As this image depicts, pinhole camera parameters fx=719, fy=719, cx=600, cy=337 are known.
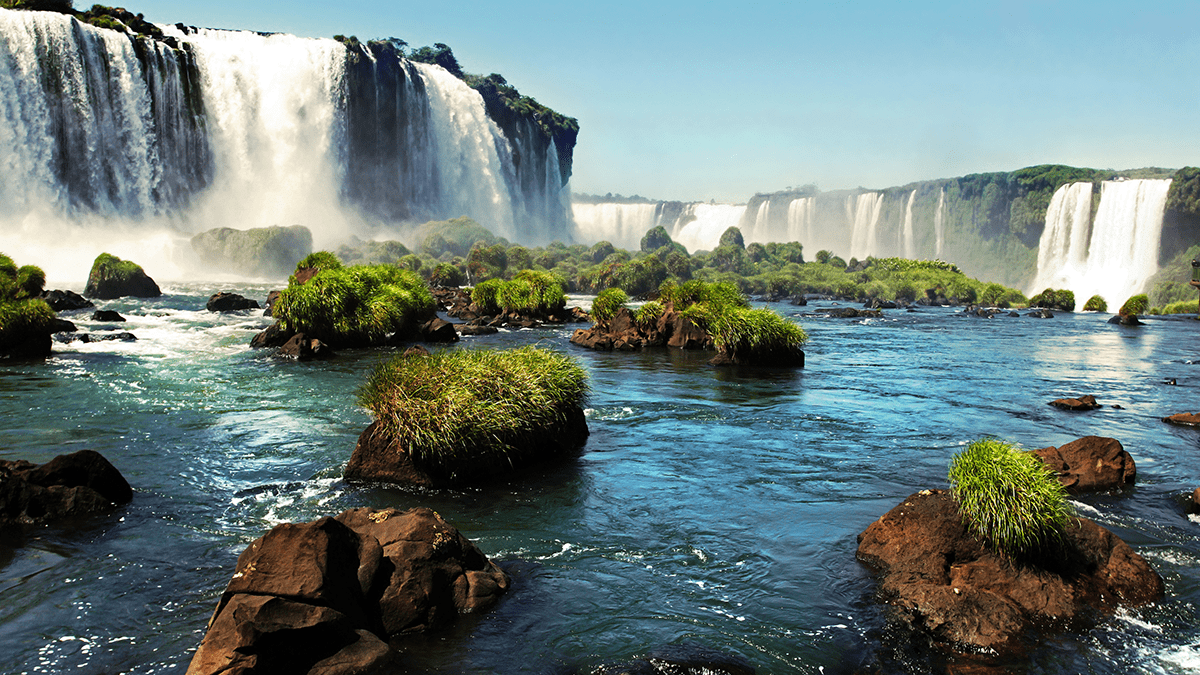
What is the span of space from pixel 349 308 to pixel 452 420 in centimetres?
1759

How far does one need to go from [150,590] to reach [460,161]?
99782 mm

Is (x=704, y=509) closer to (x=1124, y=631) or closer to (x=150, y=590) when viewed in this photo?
(x=1124, y=631)

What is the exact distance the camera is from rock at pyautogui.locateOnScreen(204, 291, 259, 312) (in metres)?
35.9

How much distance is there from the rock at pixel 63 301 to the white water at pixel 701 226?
11215 centimetres

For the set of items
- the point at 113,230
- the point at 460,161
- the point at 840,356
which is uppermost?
the point at 460,161

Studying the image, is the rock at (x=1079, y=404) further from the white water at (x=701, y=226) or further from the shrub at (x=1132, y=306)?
the white water at (x=701, y=226)

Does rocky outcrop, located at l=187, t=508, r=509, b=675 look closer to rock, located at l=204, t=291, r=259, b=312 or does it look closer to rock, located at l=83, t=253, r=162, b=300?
rock, located at l=204, t=291, r=259, b=312

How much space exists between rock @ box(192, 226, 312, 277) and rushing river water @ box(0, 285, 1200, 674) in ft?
154

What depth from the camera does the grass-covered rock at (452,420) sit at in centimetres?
1008

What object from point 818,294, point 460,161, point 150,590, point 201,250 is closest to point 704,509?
point 150,590

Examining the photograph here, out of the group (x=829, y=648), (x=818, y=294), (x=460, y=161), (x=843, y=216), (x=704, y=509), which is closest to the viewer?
(x=829, y=648)

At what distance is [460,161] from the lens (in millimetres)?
101625

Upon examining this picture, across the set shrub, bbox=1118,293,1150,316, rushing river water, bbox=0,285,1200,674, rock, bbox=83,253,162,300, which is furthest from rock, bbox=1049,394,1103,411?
rock, bbox=83,253,162,300

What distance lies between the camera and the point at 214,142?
70250mm
